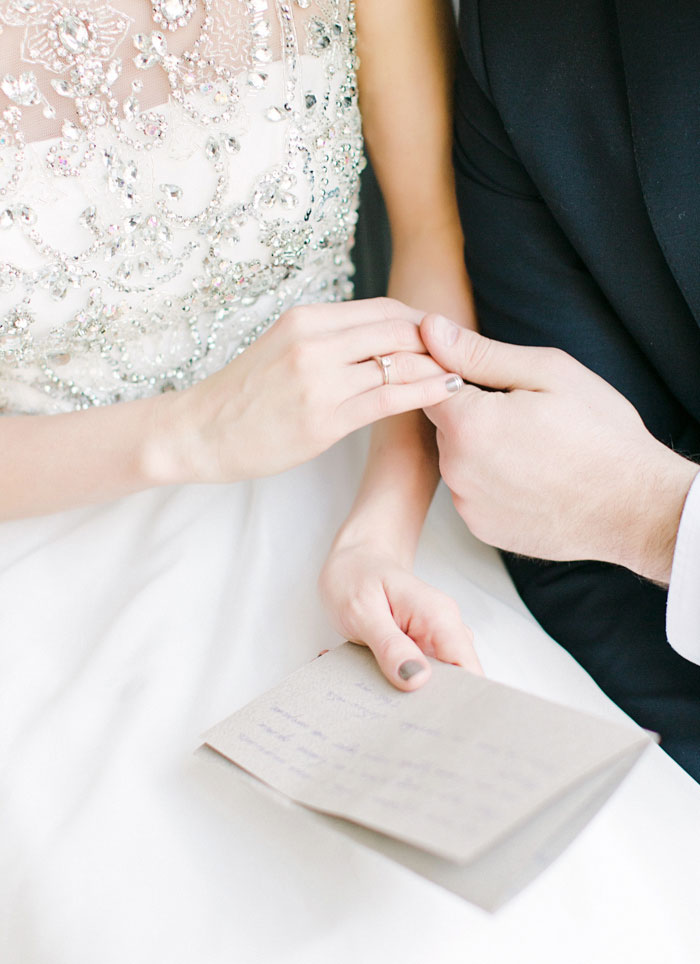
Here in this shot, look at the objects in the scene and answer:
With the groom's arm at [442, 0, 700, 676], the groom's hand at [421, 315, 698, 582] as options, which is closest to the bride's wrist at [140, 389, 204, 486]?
the groom's hand at [421, 315, 698, 582]

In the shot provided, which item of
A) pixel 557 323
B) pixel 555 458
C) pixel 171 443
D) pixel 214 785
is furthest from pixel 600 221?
pixel 214 785

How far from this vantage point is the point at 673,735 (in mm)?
828

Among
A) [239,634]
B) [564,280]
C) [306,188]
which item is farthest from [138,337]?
[564,280]

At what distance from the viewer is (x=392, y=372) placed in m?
0.79

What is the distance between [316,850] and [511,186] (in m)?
0.70

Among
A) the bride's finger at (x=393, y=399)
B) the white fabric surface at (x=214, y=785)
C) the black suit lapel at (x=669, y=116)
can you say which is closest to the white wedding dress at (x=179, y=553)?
the white fabric surface at (x=214, y=785)

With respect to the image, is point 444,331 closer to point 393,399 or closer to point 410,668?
point 393,399

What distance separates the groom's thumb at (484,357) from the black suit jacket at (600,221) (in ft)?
0.45

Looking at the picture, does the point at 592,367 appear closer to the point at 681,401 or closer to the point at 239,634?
the point at 681,401

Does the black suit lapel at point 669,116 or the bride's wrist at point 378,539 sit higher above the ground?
the black suit lapel at point 669,116

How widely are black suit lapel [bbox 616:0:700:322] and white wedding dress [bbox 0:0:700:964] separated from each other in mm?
315

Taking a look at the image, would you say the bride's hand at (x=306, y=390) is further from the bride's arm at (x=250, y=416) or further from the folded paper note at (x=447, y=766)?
the folded paper note at (x=447, y=766)

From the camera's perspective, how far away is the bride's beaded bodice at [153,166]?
84 centimetres

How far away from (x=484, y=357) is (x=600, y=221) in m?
0.20
